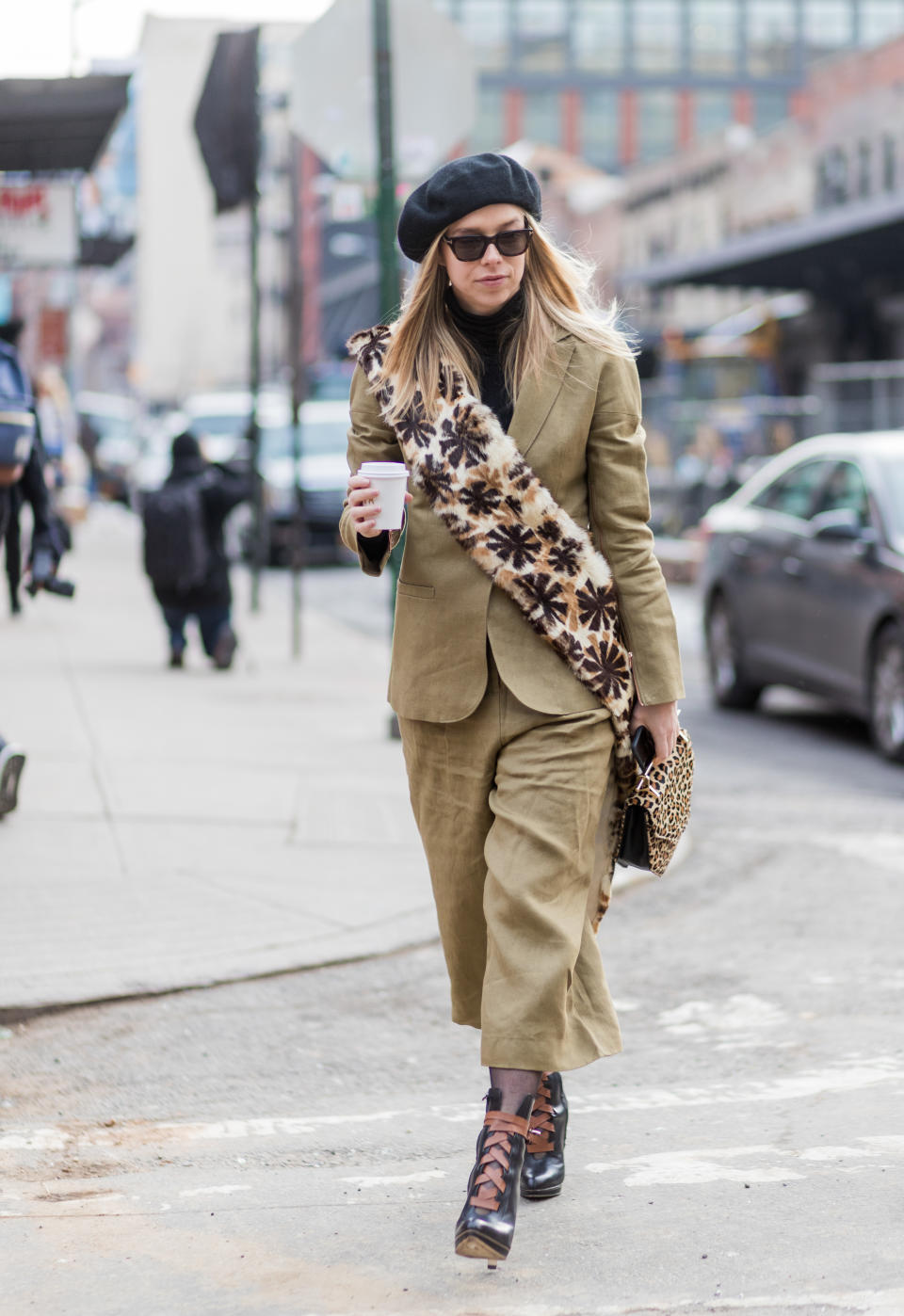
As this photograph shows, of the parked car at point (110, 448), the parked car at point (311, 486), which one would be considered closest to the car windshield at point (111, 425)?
the parked car at point (110, 448)

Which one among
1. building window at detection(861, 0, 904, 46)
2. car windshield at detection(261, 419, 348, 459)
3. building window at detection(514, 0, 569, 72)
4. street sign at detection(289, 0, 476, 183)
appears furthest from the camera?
building window at detection(861, 0, 904, 46)

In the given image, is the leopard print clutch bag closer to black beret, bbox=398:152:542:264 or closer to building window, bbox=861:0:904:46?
black beret, bbox=398:152:542:264

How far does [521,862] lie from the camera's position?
3.61 metres

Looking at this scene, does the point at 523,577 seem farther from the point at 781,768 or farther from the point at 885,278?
the point at 885,278

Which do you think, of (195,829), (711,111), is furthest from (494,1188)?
(711,111)

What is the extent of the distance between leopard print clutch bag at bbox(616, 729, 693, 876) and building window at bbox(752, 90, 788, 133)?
86.6 m

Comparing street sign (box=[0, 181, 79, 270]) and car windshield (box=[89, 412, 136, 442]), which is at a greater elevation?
street sign (box=[0, 181, 79, 270])

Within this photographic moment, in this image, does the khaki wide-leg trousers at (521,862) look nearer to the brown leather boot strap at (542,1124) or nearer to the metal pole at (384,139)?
the brown leather boot strap at (542,1124)

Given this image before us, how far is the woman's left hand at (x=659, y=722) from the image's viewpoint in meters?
3.77

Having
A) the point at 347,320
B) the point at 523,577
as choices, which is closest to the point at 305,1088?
the point at 523,577

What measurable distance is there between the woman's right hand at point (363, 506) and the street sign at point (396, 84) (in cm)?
645

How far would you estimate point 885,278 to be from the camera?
33094 mm

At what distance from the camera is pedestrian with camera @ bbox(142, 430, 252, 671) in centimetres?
1266

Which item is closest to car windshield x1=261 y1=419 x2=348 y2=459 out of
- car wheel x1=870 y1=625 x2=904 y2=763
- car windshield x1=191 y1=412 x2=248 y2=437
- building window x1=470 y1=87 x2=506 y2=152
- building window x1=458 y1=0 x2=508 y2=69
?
car windshield x1=191 y1=412 x2=248 y2=437
